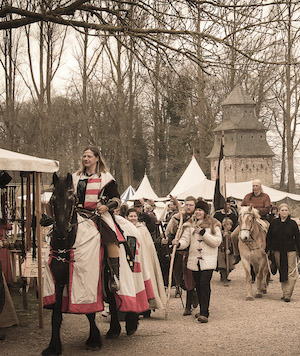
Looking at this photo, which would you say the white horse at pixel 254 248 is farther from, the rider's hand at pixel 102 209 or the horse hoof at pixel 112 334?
the rider's hand at pixel 102 209

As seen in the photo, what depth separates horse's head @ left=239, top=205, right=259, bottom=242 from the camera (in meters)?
12.8

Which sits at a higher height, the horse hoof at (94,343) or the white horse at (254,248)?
the white horse at (254,248)

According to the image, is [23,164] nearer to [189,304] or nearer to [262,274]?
[189,304]

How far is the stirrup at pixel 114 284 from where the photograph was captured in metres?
7.57

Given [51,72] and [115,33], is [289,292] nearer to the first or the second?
[115,33]

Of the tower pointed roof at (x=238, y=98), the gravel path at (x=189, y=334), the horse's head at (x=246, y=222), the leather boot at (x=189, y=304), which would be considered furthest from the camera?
the tower pointed roof at (x=238, y=98)

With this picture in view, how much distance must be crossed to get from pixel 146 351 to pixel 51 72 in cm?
3051

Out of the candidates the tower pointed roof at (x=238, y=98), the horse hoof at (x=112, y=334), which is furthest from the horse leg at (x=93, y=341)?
the tower pointed roof at (x=238, y=98)

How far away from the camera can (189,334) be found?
8.75 metres

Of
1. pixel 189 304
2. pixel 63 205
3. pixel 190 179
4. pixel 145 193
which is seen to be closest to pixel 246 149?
pixel 145 193

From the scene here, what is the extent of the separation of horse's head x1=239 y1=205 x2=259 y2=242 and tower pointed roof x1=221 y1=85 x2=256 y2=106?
3590 cm

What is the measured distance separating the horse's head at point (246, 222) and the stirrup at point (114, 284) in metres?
5.56

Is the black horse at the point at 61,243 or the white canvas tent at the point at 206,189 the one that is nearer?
the black horse at the point at 61,243

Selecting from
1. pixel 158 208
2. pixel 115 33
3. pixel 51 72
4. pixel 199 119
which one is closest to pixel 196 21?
pixel 115 33
